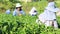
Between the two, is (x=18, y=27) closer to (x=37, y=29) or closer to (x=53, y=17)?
(x=37, y=29)

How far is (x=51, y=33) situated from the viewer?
615cm

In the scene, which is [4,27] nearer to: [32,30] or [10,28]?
[10,28]

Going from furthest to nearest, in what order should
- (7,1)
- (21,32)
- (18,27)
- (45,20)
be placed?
(7,1)
(45,20)
(18,27)
(21,32)

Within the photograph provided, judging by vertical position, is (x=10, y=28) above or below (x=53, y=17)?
above

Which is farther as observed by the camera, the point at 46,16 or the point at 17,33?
the point at 46,16

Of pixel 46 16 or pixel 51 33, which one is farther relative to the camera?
pixel 46 16

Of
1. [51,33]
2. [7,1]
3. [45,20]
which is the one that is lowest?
[7,1]

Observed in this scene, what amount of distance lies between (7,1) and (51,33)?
68.7ft

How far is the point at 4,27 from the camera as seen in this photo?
6.20 meters

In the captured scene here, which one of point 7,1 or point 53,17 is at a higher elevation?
point 53,17

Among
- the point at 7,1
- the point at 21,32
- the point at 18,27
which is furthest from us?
the point at 7,1

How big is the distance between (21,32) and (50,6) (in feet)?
11.8

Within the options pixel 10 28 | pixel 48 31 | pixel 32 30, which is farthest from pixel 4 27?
pixel 48 31

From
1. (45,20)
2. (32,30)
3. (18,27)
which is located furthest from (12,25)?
(45,20)
